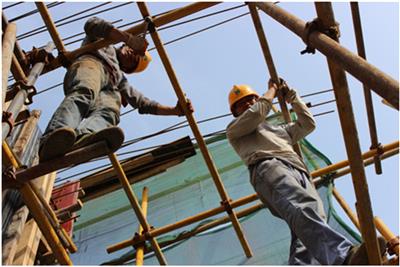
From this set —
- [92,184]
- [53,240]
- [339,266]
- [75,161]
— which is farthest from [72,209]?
[339,266]

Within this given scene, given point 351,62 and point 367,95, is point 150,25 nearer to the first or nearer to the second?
point 367,95

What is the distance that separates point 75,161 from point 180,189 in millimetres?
3520

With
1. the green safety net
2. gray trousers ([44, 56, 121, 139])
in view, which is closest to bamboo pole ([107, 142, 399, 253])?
the green safety net

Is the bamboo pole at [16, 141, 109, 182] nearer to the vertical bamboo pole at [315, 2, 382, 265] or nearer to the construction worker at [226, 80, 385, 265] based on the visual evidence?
the construction worker at [226, 80, 385, 265]

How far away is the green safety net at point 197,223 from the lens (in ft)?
19.0

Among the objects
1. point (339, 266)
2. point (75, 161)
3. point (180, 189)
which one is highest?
point (75, 161)

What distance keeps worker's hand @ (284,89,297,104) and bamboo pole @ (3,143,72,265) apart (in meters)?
2.42

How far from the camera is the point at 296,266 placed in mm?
3924

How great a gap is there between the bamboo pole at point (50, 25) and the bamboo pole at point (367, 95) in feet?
9.87

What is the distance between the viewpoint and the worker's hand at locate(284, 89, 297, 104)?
209 inches

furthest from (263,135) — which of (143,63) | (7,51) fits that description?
(143,63)

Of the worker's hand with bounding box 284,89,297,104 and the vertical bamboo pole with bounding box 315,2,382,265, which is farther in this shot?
the worker's hand with bounding box 284,89,297,104

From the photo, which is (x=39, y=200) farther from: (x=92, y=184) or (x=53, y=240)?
(x=92, y=184)

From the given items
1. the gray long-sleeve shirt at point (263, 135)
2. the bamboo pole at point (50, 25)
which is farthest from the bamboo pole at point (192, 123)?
the bamboo pole at point (50, 25)
